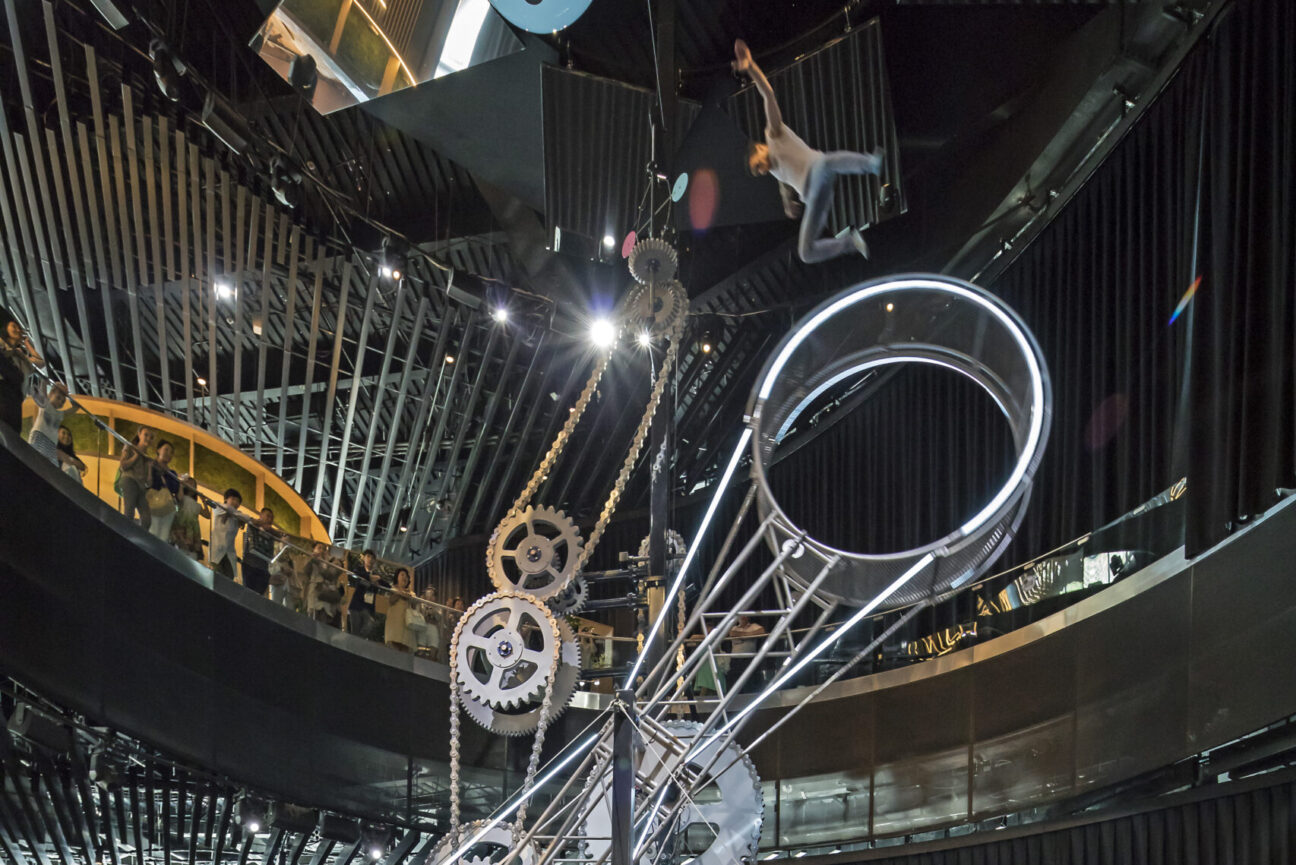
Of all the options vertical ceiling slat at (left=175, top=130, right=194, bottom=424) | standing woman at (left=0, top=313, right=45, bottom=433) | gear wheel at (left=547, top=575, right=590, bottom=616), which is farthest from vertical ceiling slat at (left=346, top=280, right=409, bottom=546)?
standing woman at (left=0, top=313, right=45, bottom=433)

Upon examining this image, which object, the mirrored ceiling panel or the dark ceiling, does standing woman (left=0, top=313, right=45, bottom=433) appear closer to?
the dark ceiling

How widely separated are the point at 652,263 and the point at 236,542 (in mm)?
4741

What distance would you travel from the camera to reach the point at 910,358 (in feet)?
13.6

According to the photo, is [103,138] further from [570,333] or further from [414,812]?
[414,812]

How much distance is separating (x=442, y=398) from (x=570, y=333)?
2.32 m

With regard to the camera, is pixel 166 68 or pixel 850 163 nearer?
pixel 850 163

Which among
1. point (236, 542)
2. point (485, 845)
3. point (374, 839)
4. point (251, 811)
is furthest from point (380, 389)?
point (485, 845)

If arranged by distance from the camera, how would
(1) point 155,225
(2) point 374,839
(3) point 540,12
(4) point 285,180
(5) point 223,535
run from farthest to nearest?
(4) point 285,180 < (1) point 155,225 < (2) point 374,839 < (5) point 223,535 < (3) point 540,12

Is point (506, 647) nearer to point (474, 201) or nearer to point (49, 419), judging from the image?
point (49, 419)

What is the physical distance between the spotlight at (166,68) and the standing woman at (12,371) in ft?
9.90

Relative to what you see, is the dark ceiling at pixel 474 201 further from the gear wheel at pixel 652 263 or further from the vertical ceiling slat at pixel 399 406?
the gear wheel at pixel 652 263

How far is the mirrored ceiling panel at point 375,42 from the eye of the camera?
10.5 metres

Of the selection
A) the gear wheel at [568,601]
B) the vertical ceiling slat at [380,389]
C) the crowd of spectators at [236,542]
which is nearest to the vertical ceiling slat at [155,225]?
the crowd of spectators at [236,542]

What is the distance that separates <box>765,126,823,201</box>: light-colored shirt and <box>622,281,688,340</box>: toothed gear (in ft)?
5.51
